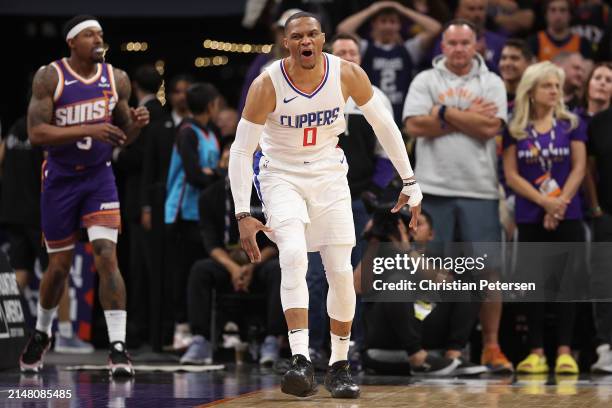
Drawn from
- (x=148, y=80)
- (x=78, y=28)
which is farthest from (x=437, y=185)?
(x=148, y=80)

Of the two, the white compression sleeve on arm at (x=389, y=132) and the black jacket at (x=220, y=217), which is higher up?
the white compression sleeve on arm at (x=389, y=132)

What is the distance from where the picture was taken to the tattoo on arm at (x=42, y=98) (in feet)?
25.6

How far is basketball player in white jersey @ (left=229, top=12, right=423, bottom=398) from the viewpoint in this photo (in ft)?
20.8

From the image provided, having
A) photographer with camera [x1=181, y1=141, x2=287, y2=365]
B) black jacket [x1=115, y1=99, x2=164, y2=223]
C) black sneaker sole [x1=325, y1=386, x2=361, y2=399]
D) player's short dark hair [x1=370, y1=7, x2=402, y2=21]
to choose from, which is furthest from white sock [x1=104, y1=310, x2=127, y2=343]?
player's short dark hair [x1=370, y1=7, x2=402, y2=21]

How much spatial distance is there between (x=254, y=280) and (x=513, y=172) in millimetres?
2119

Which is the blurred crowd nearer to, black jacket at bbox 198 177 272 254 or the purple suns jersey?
black jacket at bbox 198 177 272 254

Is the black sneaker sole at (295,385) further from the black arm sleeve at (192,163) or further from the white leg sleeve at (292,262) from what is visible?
the black arm sleeve at (192,163)

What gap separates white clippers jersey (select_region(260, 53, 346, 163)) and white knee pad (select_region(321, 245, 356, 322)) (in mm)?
530

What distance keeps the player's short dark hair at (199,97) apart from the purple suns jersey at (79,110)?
1.64 metres

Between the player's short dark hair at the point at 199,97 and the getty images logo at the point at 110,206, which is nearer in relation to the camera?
the getty images logo at the point at 110,206

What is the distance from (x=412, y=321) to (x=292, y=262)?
1.93 meters

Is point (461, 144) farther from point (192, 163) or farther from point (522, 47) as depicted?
point (192, 163)

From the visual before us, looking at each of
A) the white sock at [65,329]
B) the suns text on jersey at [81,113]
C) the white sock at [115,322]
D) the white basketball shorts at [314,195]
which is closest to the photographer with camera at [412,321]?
the white basketball shorts at [314,195]

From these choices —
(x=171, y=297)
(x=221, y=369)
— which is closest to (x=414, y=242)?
(x=221, y=369)
